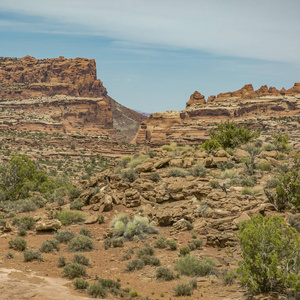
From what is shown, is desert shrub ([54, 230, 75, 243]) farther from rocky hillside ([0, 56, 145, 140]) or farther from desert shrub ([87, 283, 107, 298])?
rocky hillside ([0, 56, 145, 140])

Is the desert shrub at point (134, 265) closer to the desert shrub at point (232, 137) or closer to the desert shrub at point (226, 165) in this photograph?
the desert shrub at point (226, 165)

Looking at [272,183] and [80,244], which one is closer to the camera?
[80,244]

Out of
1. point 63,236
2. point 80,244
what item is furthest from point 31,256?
point 63,236

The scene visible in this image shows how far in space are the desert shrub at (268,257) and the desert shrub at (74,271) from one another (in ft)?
17.2

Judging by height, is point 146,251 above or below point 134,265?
above

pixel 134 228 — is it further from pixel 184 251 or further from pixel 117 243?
pixel 184 251

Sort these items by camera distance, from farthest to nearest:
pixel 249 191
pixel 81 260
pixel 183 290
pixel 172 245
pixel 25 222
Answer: pixel 249 191 < pixel 25 222 < pixel 172 245 < pixel 81 260 < pixel 183 290

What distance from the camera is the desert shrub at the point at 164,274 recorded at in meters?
11.0

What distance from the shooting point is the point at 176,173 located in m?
20.7

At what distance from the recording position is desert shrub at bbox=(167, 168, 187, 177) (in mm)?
20531

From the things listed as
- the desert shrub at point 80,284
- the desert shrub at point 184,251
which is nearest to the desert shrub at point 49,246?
the desert shrub at point 80,284

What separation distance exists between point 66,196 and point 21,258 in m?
10.7

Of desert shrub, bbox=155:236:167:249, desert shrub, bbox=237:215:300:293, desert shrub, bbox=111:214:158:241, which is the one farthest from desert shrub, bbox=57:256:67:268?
desert shrub, bbox=237:215:300:293

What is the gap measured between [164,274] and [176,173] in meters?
10.1
